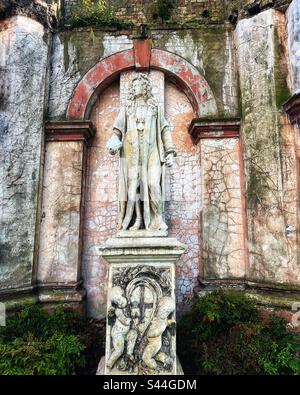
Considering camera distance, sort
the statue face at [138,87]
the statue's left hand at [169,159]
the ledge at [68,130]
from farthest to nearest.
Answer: the ledge at [68,130] → the statue face at [138,87] → the statue's left hand at [169,159]

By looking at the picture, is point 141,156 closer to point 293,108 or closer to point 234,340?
point 234,340

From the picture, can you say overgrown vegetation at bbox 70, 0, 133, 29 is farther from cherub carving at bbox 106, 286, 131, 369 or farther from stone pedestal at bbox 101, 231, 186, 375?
cherub carving at bbox 106, 286, 131, 369

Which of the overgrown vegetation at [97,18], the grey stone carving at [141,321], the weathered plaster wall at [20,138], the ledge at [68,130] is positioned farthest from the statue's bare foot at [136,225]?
the overgrown vegetation at [97,18]

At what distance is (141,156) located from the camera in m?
4.41

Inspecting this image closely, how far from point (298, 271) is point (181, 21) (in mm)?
5528

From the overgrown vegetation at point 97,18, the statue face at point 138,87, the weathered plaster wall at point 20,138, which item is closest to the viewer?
the statue face at point 138,87

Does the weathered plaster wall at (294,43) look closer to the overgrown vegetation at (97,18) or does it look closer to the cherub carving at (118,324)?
the overgrown vegetation at (97,18)

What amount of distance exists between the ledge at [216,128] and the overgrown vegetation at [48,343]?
3.95 meters

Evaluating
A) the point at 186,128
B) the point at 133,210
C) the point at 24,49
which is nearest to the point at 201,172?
the point at 186,128

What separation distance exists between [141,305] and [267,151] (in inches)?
139

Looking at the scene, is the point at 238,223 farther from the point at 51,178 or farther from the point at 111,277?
the point at 51,178

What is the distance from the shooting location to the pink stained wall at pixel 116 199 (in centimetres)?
605

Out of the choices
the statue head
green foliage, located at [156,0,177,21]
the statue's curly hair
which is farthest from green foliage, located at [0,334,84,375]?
green foliage, located at [156,0,177,21]

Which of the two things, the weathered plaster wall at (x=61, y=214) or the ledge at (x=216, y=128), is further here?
the ledge at (x=216, y=128)
